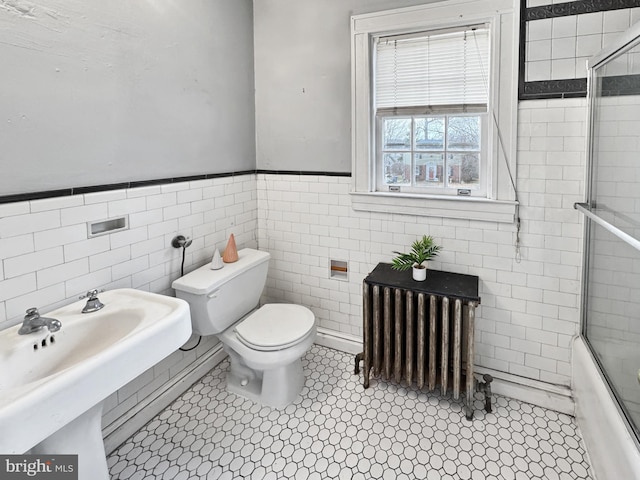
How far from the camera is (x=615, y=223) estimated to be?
1.66 meters

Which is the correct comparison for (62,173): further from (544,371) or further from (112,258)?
(544,371)

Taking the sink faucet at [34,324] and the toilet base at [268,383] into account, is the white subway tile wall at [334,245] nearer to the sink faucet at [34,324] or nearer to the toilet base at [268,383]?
the sink faucet at [34,324]

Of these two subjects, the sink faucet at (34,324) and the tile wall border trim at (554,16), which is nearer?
the sink faucet at (34,324)

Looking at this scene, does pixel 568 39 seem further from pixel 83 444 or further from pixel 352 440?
pixel 83 444

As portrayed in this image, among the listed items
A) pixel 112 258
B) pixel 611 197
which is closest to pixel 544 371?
pixel 611 197

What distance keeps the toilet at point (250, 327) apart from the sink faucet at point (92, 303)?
48cm

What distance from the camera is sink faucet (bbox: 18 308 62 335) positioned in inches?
55.7

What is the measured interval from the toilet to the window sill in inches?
28.4

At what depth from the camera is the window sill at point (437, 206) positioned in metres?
2.16

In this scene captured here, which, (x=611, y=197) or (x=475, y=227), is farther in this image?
(x=475, y=227)

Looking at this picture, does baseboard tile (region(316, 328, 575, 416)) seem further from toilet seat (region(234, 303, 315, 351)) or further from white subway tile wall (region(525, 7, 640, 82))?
white subway tile wall (region(525, 7, 640, 82))

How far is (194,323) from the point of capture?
2.16 metres

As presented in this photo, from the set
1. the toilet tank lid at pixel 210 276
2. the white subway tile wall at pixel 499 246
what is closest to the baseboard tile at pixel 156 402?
the toilet tank lid at pixel 210 276

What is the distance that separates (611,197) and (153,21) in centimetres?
227
